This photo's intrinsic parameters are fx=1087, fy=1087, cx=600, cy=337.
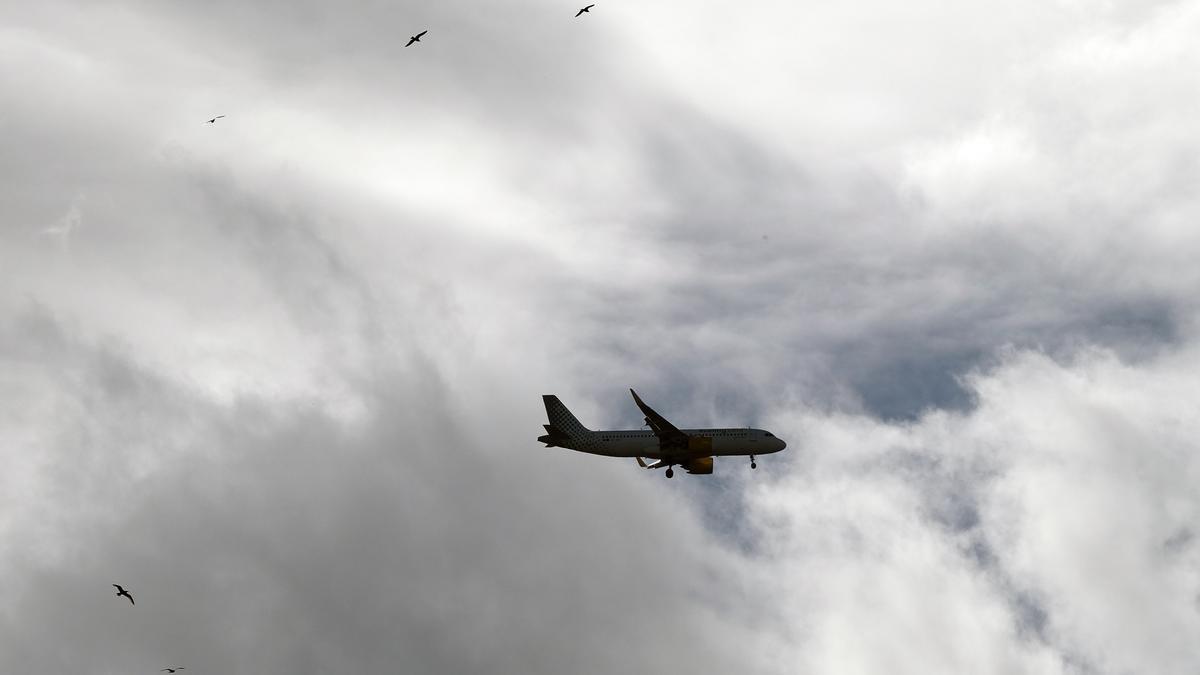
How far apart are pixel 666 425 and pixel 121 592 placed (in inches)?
3799

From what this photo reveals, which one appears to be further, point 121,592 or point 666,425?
point 666,425

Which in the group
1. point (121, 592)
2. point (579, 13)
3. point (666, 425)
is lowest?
point (121, 592)

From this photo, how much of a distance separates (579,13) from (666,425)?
9063 cm

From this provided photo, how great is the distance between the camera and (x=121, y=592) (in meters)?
140

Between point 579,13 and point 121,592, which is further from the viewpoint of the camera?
point 121,592

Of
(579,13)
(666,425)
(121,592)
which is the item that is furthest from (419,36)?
(666,425)

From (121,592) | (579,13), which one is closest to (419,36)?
(579,13)

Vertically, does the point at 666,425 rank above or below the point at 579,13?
below

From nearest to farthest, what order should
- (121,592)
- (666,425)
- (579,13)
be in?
(579,13)
(121,592)
(666,425)

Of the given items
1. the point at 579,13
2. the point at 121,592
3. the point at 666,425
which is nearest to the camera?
the point at 579,13

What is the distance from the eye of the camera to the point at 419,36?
12975cm

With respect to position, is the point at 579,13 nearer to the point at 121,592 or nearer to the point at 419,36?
the point at 419,36

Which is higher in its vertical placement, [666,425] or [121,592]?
[666,425]

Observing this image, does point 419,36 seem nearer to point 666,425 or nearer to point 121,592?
point 121,592
